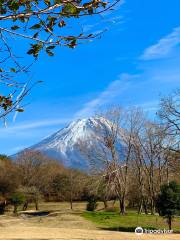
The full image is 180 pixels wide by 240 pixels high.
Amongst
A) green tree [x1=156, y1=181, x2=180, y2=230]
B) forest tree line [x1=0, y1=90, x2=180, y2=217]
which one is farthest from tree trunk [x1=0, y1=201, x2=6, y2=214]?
green tree [x1=156, y1=181, x2=180, y2=230]

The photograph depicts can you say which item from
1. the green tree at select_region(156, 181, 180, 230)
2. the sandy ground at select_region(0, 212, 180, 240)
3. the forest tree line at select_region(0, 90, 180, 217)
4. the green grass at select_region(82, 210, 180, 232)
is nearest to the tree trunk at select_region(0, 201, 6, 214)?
the forest tree line at select_region(0, 90, 180, 217)

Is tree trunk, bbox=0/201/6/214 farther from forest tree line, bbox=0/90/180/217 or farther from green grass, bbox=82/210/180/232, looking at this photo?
green grass, bbox=82/210/180/232

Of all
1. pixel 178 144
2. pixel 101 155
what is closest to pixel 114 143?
pixel 101 155

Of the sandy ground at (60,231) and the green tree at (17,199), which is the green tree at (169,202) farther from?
the green tree at (17,199)

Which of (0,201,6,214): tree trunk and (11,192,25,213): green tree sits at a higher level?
(11,192,25,213): green tree

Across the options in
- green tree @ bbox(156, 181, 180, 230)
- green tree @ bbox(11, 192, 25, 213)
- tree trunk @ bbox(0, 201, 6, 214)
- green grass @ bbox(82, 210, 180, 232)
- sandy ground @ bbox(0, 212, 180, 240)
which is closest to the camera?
sandy ground @ bbox(0, 212, 180, 240)

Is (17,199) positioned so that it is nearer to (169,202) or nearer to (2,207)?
(2,207)

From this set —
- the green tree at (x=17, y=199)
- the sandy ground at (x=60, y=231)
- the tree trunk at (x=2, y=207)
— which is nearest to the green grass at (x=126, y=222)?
the sandy ground at (x=60, y=231)

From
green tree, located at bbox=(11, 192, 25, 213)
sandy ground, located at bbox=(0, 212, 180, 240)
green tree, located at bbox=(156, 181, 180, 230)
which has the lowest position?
sandy ground, located at bbox=(0, 212, 180, 240)

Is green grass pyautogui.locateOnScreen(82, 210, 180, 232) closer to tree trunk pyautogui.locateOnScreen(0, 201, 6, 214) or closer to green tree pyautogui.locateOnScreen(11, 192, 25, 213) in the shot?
green tree pyautogui.locateOnScreen(11, 192, 25, 213)

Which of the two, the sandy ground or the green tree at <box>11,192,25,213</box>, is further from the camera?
the green tree at <box>11,192,25,213</box>

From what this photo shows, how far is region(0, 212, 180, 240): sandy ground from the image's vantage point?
24406mm

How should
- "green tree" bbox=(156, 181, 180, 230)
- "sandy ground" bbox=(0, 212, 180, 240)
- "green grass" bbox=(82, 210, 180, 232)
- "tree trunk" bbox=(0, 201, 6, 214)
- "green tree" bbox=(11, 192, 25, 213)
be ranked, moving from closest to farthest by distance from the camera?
"sandy ground" bbox=(0, 212, 180, 240) → "green tree" bbox=(156, 181, 180, 230) → "green grass" bbox=(82, 210, 180, 232) → "green tree" bbox=(11, 192, 25, 213) → "tree trunk" bbox=(0, 201, 6, 214)

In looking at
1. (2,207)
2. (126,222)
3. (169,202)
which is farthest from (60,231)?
(2,207)
